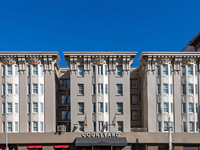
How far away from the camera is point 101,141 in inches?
2025

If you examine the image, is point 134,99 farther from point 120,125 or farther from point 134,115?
point 120,125

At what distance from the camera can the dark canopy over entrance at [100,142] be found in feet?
167

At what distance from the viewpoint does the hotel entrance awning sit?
2000 inches

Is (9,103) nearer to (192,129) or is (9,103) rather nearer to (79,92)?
(79,92)

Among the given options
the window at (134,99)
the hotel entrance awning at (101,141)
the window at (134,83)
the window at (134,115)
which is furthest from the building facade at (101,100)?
the window at (134,83)

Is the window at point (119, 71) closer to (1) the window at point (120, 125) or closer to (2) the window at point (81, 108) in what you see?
(1) the window at point (120, 125)

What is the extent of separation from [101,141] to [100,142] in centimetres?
25

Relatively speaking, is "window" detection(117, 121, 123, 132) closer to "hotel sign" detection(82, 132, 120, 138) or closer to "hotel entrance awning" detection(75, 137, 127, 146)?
"hotel sign" detection(82, 132, 120, 138)

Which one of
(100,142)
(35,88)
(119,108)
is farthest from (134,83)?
(35,88)

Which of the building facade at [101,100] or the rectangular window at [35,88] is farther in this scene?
the rectangular window at [35,88]

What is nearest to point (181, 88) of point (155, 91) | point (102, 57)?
point (155, 91)

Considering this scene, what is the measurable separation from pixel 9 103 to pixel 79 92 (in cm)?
1140

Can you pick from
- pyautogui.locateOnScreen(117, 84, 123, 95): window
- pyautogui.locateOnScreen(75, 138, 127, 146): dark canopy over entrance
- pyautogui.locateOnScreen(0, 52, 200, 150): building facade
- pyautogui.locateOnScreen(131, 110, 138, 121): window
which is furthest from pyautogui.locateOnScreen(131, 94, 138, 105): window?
pyautogui.locateOnScreen(75, 138, 127, 146): dark canopy over entrance

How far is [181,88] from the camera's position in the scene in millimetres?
55219
